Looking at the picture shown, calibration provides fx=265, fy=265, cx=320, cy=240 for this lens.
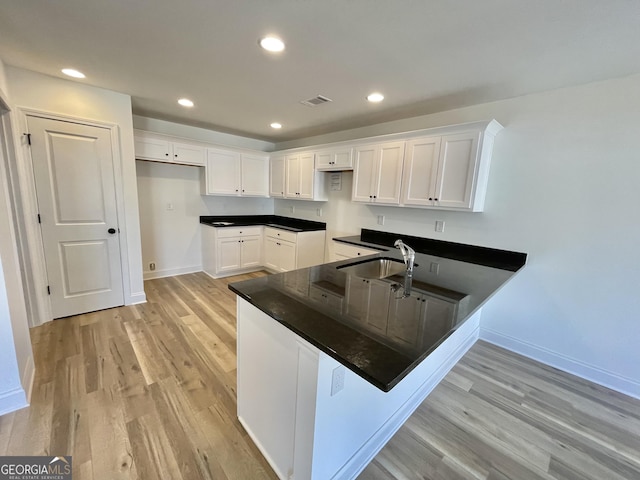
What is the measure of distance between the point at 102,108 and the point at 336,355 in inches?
136

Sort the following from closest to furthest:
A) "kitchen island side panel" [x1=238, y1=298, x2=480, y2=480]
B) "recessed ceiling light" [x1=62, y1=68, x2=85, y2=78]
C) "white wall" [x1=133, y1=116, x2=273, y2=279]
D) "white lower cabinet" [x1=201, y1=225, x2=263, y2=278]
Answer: "kitchen island side panel" [x1=238, y1=298, x2=480, y2=480], "recessed ceiling light" [x1=62, y1=68, x2=85, y2=78], "white wall" [x1=133, y1=116, x2=273, y2=279], "white lower cabinet" [x1=201, y1=225, x2=263, y2=278]

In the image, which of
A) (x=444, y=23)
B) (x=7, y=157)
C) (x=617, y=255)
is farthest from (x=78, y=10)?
(x=617, y=255)

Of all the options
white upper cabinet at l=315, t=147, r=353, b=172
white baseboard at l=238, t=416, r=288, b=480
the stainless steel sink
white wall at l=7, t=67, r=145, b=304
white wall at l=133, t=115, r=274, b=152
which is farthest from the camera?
white wall at l=133, t=115, r=274, b=152

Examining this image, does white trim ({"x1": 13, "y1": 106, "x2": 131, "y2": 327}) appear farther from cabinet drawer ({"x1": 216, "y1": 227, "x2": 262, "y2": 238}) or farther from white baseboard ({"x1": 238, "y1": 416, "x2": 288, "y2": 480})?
white baseboard ({"x1": 238, "y1": 416, "x2": 288, "y2": 480})

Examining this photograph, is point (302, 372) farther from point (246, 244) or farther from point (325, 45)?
point (246, 244)

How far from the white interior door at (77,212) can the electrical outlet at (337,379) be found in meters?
3.10

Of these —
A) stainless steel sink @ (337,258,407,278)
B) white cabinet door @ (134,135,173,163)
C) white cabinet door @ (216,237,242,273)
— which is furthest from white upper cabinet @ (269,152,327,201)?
stainless steel sink @ (337,258,407,278)

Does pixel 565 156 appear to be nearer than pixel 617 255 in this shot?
No

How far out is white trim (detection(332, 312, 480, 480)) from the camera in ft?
4.44

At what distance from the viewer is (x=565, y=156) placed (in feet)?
7.26

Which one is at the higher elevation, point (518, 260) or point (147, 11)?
point (147, 11)

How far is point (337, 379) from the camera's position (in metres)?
1.12

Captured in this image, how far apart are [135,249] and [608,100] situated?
4687 millimetres

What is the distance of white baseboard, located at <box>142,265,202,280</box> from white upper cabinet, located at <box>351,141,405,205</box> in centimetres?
303
